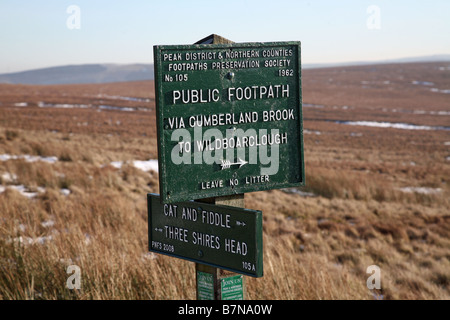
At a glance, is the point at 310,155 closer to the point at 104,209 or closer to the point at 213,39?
the point at 104,209

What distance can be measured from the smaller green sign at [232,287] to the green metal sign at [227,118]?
0.52 m

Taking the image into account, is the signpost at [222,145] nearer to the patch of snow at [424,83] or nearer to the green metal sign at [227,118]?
the green metal sign at [227,118]

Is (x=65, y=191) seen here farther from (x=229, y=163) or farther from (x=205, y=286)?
(x=229, y=163)

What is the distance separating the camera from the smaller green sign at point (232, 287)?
2793 mm

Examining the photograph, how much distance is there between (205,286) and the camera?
2.85 metres

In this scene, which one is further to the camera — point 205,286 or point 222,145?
point 205,286

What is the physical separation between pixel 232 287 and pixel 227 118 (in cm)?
95

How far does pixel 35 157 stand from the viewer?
13.9 metres

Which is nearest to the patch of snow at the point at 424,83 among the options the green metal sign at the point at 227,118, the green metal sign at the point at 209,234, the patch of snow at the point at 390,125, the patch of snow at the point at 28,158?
the patch of snow at the point at 390,125

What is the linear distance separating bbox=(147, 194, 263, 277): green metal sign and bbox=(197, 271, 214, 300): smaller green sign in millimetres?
132

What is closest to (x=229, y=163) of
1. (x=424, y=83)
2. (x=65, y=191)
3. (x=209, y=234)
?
(x=209, y=234)

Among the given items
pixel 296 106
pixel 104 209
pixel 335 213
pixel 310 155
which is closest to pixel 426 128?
pixel 310 155

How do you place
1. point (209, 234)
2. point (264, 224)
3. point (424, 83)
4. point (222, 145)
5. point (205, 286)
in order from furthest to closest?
1. point (424, 83)
2. point (264, 224)
3. point (205, 286)
4. point (209, 234)
5. point (222, 145)
